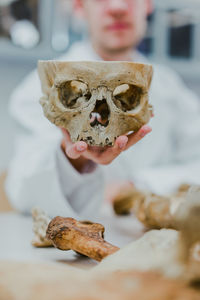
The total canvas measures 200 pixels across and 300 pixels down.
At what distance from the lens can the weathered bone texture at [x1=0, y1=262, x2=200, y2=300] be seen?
1.16 ft

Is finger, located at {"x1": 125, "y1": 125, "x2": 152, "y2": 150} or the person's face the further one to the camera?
the person's face

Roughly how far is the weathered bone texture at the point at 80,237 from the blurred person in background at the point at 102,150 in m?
0.09

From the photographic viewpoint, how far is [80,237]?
534 millimetres

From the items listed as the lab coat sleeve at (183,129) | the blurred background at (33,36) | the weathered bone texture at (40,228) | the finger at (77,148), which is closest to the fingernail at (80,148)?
the finger at (77,148)

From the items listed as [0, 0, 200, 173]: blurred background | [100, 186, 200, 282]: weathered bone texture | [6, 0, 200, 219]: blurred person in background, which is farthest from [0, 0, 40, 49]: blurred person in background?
[100, 186, 200, 282]: weathered bone texture

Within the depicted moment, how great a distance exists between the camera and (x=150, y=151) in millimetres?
1458

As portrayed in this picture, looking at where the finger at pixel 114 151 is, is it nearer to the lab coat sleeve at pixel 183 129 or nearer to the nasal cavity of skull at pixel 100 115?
the nasal cavity of skull at pixel 100 115

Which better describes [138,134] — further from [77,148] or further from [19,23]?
[19,23]

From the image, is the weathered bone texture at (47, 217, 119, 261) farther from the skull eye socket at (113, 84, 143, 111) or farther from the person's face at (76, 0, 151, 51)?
the person's face at (76, 0, 151, 51)

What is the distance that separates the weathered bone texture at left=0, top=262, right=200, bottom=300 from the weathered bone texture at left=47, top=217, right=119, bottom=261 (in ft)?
0.27

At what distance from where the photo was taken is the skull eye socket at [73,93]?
0.58 meters

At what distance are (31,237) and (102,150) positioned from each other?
193 mm

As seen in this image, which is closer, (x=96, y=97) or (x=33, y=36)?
(x=96, y=97)

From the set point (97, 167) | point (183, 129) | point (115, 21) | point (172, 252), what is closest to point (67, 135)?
point (97, 167)
